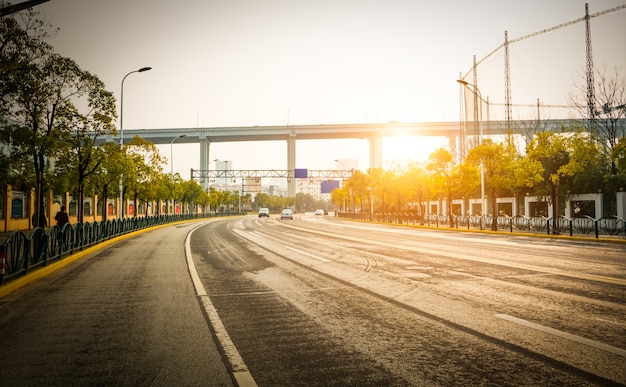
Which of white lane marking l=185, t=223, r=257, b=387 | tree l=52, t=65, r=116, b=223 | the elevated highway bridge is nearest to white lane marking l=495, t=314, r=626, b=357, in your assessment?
white lane marking l=185, t=223, r=257, b=387

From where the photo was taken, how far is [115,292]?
8586 millimetres

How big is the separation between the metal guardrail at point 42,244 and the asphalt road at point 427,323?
13.6 feet

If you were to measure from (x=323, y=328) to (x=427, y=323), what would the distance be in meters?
1.39

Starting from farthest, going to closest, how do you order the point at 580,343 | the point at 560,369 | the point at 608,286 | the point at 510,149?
the point at 510,149 → the point at 608,286 → the point at 580,343 → the point at 560,369

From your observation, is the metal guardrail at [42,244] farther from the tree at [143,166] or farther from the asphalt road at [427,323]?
the tree at [143,166]

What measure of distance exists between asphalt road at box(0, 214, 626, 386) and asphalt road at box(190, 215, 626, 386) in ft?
0.08

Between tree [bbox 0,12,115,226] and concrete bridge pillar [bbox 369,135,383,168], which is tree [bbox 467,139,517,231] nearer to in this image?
tree [bbox 0,12,115,226]

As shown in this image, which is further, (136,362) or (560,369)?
(136,362)

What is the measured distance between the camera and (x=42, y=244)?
39.5ft

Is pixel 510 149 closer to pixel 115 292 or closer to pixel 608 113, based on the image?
pixel 608 113

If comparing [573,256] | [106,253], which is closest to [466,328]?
[573,256]

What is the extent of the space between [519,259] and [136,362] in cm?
1196

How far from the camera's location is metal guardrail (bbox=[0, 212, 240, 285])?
31.4ft

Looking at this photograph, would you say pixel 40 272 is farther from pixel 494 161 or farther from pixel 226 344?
pixel 494 161
